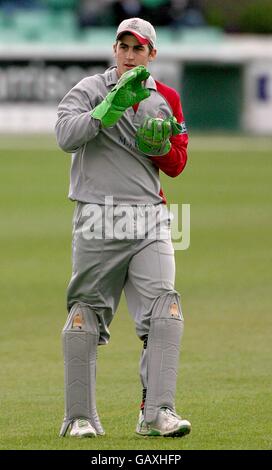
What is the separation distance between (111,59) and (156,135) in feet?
120

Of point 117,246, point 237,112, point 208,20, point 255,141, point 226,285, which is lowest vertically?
point 117,246

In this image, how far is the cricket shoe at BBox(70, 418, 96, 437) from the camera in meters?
7.13

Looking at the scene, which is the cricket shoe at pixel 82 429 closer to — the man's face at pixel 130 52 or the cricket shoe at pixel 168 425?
the cricket shoe at pixel 168 425

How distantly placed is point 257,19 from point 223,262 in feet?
127

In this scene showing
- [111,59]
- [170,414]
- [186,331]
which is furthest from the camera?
[111,59]

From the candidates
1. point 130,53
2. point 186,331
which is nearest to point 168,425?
point 130,53

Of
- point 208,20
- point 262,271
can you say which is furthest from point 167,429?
point 208,20

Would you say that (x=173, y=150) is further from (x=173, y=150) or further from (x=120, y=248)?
(x=120, y=248)

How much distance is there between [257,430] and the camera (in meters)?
7.38

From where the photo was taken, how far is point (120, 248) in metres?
7.27

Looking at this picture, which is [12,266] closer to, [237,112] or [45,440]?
[45,440]

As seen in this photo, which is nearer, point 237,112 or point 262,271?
point 262,271

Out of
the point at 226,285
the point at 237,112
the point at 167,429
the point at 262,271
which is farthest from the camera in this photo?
the point at 237,112

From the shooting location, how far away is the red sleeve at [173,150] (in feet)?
23.9
